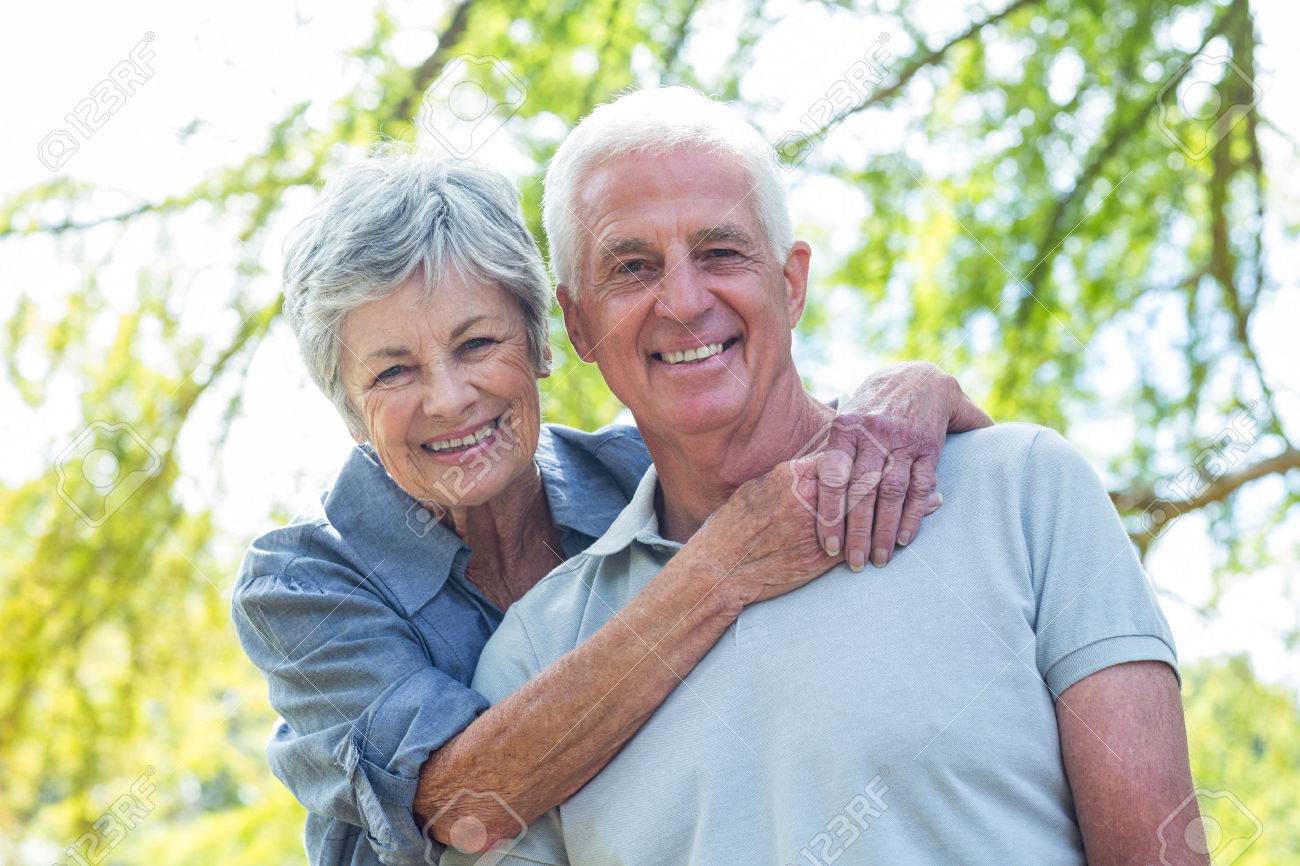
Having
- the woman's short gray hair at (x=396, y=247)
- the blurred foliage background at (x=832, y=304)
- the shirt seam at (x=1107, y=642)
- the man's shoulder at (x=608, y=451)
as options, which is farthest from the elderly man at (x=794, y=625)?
the blurred foliage background at (x=832, y=304)

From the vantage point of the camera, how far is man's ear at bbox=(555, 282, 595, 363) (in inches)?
87.4

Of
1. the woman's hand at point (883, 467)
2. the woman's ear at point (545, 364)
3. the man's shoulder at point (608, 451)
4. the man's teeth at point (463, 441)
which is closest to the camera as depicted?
the woman's hand at point (883, 467)

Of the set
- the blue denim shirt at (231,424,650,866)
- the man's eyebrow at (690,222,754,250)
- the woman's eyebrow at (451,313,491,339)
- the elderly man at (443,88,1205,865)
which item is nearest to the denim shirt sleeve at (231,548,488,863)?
the blue denim shirt at (231,424,650,866)

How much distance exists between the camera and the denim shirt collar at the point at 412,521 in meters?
2.33

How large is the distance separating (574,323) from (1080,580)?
0.95 metres

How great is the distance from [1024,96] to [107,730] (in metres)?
3.86

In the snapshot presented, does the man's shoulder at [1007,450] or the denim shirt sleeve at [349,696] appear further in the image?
the denim shirt sleeve at [349,696]

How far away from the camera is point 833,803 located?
5.75ft

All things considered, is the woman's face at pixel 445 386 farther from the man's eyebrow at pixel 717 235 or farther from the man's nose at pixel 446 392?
the man's eyebrow at pixel 717 235

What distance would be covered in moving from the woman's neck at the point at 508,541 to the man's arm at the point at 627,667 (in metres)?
0.50

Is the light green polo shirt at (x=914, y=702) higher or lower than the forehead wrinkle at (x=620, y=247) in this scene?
lower

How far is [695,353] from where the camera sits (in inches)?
81.3

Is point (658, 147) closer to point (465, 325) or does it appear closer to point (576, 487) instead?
point (465, 325)

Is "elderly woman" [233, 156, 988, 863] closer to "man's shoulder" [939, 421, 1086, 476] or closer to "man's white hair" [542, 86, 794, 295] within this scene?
"man's shoulder" [939, 421, 1086, 476]
